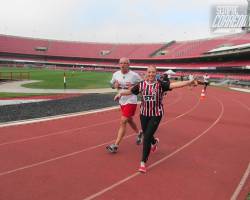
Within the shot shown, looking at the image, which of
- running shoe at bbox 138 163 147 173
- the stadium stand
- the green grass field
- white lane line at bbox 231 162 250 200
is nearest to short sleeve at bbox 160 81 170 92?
running shoe at bbox 138 163 147 173

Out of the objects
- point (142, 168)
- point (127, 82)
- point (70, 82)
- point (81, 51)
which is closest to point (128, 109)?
point (127, 82)

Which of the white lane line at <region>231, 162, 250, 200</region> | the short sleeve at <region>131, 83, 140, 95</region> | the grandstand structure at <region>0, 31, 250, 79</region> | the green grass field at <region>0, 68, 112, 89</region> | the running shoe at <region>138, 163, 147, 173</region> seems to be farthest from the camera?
the grandstand structure at <region>0, 31, 250, 79</region>

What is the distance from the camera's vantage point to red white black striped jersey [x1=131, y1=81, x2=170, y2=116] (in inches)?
228

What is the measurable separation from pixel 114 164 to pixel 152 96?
4.99 ft

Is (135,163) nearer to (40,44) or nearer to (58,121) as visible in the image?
(58,121)

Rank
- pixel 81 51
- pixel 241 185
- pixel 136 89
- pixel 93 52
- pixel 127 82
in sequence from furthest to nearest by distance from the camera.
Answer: pixel 81 51 → pixel 93 52 → pixel 127 82 → pixel 136 89 → pixel 241 185

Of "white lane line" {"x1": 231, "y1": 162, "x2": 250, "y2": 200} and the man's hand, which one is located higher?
the man's hand

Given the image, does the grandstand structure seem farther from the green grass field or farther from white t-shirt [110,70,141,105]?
white t-shirt [110,70,141,105]

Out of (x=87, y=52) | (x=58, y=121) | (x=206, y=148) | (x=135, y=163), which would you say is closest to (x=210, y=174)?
(x=135, y=163)

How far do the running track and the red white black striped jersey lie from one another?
108 centimetres

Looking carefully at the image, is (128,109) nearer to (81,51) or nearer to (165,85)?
(165,85)

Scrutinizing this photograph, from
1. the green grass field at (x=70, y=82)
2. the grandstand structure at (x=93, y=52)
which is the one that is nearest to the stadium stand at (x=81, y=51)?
the grandstand structure at (x=93, y=52)

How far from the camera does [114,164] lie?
620 centimetres

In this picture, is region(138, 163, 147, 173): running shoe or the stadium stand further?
the stadium stand
